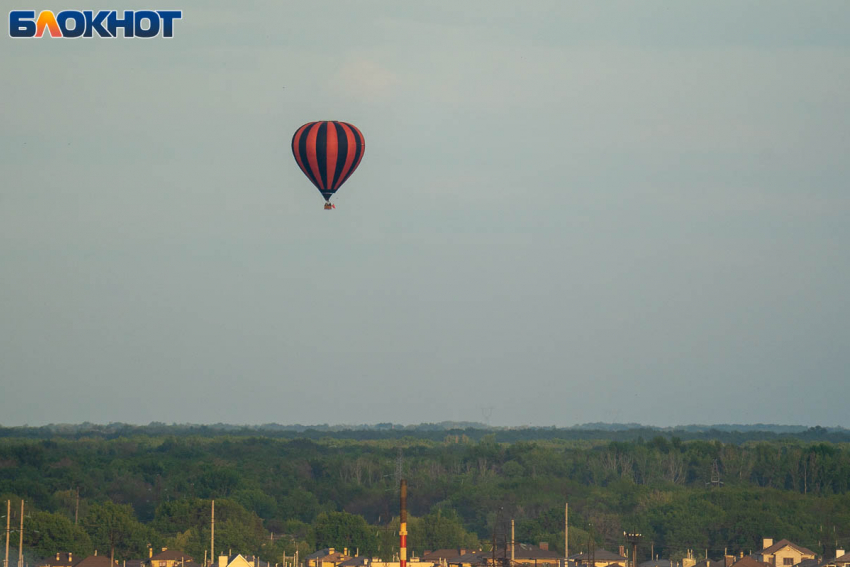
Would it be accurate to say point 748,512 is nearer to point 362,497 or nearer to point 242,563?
point 362,497

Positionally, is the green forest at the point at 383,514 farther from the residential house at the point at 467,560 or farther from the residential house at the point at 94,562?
the residential house at the point at 467,560

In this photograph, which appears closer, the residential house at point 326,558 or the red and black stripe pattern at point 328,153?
the red and black stripe pattern at point 328,153

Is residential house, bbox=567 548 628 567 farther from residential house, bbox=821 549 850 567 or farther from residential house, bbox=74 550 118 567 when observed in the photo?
residential house, bbox=74 550 118 567

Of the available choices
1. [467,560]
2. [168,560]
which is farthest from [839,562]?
[168,560]

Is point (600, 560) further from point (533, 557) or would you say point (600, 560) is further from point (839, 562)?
point (839, 562)

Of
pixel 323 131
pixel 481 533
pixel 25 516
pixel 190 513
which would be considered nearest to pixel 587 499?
pixel 481 533

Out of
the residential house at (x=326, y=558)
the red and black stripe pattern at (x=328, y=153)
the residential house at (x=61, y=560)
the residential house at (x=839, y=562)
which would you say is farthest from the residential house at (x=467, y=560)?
the red and black stripe pattern at (x=328, y=153)

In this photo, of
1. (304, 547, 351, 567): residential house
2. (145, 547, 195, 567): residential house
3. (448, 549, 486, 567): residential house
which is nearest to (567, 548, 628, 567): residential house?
(448, 549, 486, 567): residential house

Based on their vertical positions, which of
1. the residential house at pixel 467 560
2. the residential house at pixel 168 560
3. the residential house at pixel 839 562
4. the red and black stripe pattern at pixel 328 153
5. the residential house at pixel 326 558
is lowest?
the residential house at pixel 326 558
